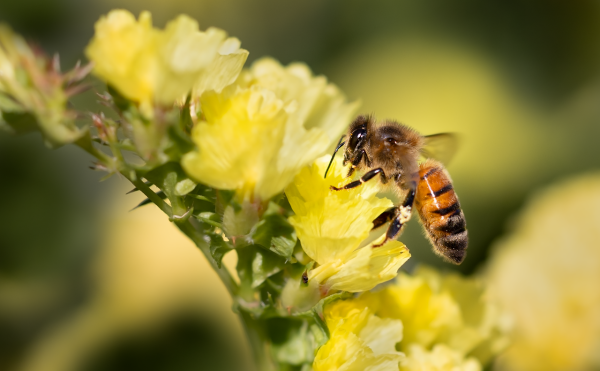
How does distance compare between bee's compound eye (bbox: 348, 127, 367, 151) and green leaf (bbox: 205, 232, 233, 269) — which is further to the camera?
bee's compound eye (bbox: 348, 127, 367, 151)

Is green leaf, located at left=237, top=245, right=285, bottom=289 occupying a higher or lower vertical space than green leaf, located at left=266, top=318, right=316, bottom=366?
higher

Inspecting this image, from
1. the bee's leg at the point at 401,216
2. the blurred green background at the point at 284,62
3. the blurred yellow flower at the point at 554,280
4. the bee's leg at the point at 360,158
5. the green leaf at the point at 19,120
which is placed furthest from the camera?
the blurred green background at the point at 284,62

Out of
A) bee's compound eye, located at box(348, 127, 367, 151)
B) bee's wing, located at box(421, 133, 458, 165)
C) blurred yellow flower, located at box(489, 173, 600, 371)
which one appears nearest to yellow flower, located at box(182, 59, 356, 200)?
bee's compound eye, located at box(348, 127, 367, 151)

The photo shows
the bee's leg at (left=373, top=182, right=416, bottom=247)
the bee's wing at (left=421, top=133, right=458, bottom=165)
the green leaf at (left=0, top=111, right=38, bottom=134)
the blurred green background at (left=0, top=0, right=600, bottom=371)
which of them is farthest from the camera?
the blurred green background at (left=0, top=0, right=600, bottom=371)

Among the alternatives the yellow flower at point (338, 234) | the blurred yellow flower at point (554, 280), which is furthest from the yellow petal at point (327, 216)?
the blurred yellow flower at point (554, 280)

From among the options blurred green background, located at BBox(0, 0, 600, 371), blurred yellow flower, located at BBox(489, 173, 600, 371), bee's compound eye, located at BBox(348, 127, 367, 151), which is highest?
bee's compound eye, located at BBox(348, 127, 367, 151)

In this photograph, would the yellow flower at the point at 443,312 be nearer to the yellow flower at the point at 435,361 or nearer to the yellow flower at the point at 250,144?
the yellow flower at the point at 435,361

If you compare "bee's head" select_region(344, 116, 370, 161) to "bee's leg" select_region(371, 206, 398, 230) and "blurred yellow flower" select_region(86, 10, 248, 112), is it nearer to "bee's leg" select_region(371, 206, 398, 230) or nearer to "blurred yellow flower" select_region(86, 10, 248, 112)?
"bee's leg" select_region(371, 206, 398, 230)

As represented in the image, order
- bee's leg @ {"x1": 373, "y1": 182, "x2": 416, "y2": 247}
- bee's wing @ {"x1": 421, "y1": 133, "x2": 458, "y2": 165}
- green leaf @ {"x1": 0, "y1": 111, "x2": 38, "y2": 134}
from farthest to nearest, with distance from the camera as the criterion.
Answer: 1. bee's wing @ {"x1": 421, "y1": 133, "x2": 458, "y2": 165}
2. bee's leg @ {"x1": 373, "y1": 182, "x2": 416, "y2": 247}
3. green leaf @ {"x1": 0, "y1": 111, "x2": 38, "y2": 134}
